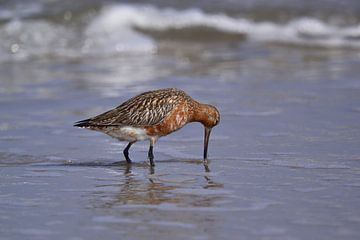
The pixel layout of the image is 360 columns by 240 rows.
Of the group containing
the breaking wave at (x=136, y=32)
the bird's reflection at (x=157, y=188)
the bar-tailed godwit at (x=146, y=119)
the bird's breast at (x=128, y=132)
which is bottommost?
the bird's reflection at (x=157, y=188)

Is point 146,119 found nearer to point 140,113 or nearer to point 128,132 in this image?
point 140,113

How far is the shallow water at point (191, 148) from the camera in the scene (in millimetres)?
6246

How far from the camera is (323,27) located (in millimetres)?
17891

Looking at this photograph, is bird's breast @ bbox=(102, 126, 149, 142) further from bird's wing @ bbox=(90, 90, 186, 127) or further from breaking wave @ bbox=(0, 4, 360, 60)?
breaking wave @ bbox=(0, 4, 360, 60)

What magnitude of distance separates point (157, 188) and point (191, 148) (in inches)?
68.8

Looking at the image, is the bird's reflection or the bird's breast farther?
the bird's breast

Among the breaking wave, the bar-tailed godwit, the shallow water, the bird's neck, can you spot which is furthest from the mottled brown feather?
Answer: the breaking wave

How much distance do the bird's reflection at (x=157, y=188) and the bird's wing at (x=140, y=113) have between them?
0.44m

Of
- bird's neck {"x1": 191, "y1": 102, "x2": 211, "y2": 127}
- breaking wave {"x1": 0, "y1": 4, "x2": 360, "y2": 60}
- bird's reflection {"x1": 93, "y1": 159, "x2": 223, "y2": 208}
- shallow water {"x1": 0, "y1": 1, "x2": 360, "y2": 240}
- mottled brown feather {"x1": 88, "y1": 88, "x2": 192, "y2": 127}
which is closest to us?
shallow water {"x1": 0, "y1": 1, "x2": 360, "y2": 240}

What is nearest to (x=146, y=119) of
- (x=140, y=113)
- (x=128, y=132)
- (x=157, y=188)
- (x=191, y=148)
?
(x=140, y=113)

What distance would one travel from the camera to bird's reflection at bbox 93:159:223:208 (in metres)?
6.84

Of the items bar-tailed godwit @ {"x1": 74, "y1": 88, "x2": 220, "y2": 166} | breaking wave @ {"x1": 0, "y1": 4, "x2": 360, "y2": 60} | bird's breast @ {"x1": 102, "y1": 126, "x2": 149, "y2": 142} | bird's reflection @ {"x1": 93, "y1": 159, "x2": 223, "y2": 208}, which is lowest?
bird's reflection @ {"x1": 93, "y1": 159, "x2": 223, "y2": 208}

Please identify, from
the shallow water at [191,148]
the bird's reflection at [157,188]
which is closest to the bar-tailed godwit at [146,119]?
the shallow water at [191,148]

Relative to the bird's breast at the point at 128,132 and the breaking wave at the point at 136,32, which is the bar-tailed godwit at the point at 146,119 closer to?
the bird's breast at the point at 128,132
